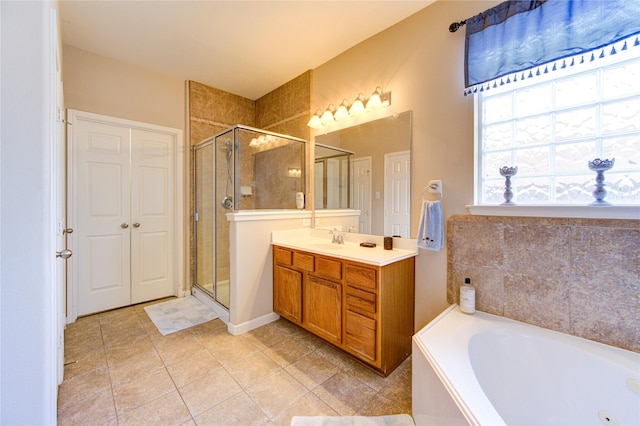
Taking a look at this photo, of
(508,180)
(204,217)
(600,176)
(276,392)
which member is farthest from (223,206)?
(600,176)

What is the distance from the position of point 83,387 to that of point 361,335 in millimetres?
1873

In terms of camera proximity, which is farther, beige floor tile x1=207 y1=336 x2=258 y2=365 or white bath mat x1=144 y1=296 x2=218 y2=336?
white bath mat x1=144 y1=296 x2=218 y2=336

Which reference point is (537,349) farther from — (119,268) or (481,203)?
(119,268)

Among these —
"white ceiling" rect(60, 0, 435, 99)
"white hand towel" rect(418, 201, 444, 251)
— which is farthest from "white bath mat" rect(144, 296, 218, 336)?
"white ceiling" rect(60, 0, 435, 99)

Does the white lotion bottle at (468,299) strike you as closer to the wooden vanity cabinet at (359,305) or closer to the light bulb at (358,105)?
the wooden vanity cabinet at (359,305)

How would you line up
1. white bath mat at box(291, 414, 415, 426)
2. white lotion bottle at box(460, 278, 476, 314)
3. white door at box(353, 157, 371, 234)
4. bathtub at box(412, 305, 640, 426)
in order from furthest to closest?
white door at box(353, 157, 371, 234)
white lotion bottle at box(460, 278, 476, 314)
white bath mat at box(291, 414, 415, 426)
bathtub at box(412, 305, 640, 426)

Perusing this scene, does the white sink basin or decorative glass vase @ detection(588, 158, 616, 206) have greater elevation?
decorative glass vase @ detection(588, 158, 616, 206)

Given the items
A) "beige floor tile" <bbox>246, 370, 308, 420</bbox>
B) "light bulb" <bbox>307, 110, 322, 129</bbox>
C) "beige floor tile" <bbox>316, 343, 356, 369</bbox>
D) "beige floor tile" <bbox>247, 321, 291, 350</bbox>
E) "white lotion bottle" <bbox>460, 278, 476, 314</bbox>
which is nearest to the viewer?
"beige floor tile" <bbox>246, 370, 308, 420</bbox>

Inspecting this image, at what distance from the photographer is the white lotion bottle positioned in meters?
1.69

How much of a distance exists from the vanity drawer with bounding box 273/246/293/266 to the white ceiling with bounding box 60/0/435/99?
2.01 m

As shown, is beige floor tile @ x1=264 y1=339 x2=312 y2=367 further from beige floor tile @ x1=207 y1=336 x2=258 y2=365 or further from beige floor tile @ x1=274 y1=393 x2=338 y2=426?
beige floor tile @ x1=274 y1=393 x2=338 y2=426

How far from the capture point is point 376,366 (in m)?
1.74

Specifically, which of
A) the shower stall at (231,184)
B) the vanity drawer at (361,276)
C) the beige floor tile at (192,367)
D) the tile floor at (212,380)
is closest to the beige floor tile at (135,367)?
the tile floor at (212,380)

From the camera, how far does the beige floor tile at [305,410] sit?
1.43 meters
